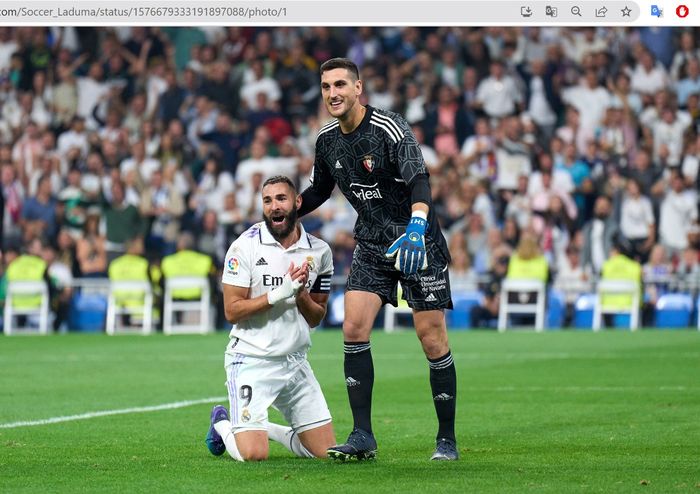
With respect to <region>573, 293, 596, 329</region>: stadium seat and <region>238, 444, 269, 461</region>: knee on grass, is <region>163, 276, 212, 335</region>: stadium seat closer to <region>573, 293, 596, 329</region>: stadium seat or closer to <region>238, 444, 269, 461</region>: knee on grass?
<region>573, 293, 596, 329</region>: stadium seat

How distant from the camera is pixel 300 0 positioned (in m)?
12.4

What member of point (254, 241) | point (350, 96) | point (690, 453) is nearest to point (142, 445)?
point (254, 241)

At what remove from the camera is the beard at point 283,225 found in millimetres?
8562

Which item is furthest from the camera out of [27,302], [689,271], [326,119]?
[326,119]

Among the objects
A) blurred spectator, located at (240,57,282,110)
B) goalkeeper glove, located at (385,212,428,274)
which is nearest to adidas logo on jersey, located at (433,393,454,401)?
goalkeeper glove, located at (385,212,428,274)

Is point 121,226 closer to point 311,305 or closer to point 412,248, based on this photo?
point 311,305

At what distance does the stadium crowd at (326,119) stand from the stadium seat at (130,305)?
3.17 ft

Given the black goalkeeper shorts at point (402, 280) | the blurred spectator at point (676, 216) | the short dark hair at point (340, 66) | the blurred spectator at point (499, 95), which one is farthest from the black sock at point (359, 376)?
the blurred spectator at point (499, 95)

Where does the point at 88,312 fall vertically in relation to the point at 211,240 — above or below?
below

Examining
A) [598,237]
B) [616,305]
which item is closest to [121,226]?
[598,237]

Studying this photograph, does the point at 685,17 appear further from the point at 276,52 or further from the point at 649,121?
the point at 276,52

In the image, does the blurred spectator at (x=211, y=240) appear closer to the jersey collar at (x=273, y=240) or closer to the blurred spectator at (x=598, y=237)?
the blurred spectator at (x=598, y=237)

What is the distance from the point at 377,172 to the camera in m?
8.42

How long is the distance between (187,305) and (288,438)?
14.5 m
